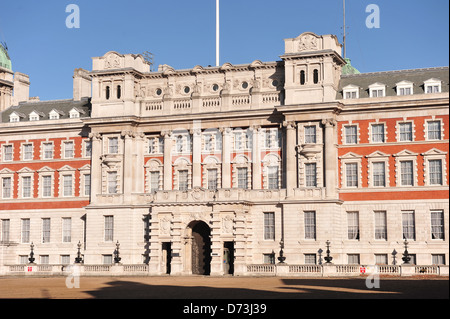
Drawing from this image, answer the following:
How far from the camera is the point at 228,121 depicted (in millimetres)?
72438

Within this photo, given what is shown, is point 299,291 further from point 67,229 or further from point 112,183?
point 67,229

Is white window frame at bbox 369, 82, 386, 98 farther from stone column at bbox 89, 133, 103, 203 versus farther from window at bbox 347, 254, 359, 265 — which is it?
stone column at bbox 89, 133, 103, 203

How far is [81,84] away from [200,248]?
24.0 metres

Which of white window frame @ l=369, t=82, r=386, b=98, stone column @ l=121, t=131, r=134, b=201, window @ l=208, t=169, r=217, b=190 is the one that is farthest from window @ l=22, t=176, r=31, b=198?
white window frame @ l=369, t=82, r=386, b=98

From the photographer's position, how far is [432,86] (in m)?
68.3

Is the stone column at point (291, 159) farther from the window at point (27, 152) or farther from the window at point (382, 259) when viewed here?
the window at point (27, 152)

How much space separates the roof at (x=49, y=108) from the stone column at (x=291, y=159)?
21391 mm

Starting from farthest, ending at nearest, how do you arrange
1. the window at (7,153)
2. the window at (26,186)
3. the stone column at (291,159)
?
the window at (7,153), the window at (26,186), the stone column at (291,159)

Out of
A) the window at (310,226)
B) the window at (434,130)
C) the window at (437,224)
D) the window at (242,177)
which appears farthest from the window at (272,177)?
the window at (437,224)

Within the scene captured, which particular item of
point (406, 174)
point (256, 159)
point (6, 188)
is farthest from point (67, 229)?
point (406, 174)

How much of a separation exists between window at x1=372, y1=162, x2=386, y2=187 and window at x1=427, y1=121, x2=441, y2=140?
180 inches

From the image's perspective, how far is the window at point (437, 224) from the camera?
6606cm
